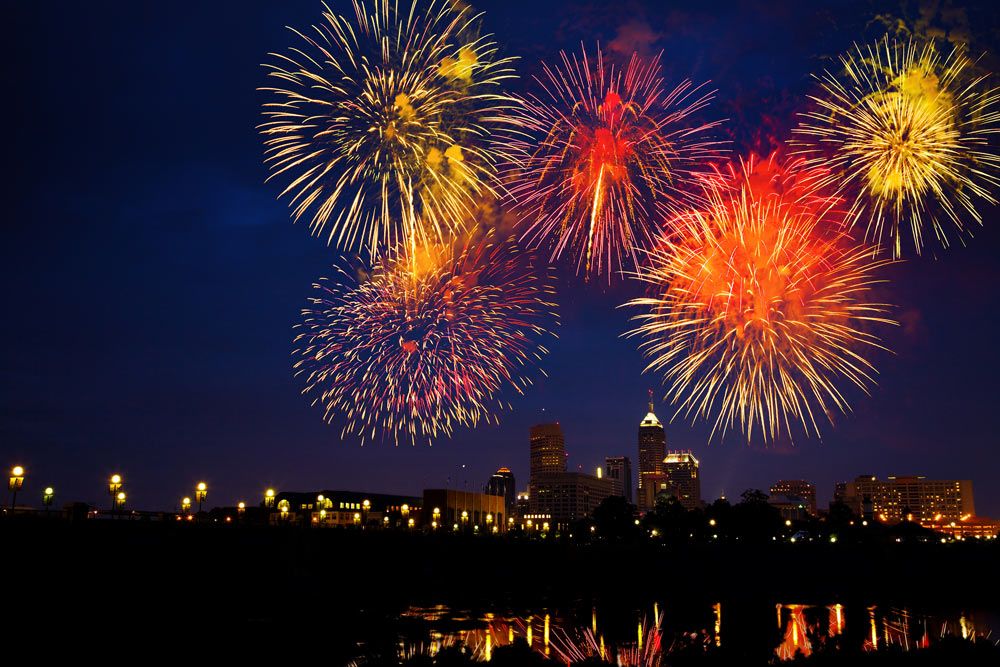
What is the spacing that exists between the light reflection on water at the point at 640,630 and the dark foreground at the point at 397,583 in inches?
62.5

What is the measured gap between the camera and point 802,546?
11506 cm

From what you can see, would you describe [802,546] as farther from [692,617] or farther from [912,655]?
[912,655]

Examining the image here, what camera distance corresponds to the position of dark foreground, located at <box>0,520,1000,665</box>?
41031mm

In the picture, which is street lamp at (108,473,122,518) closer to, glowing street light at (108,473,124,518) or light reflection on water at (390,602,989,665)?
glowing street light at (108,473,124,518)

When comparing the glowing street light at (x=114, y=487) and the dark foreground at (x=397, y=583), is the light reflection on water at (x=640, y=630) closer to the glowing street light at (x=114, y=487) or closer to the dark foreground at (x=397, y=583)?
the dark foreground at (x=397, y=583)

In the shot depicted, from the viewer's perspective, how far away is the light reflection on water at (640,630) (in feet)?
127

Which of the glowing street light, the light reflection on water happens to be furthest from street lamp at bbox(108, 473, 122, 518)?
the light reflection on water

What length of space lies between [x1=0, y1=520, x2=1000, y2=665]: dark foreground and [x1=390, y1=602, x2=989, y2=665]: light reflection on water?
159 cm

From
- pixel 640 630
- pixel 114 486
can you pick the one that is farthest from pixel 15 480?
pixel 640 630

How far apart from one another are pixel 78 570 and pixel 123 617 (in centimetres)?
662

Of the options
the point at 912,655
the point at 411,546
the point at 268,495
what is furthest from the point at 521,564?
the point at 912,655

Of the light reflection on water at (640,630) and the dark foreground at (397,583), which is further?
the dark foreground at (397,583)

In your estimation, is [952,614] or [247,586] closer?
[952,614]

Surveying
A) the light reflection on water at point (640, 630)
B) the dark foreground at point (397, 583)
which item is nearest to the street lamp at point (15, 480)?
the dark foreground at point (397, 583)
